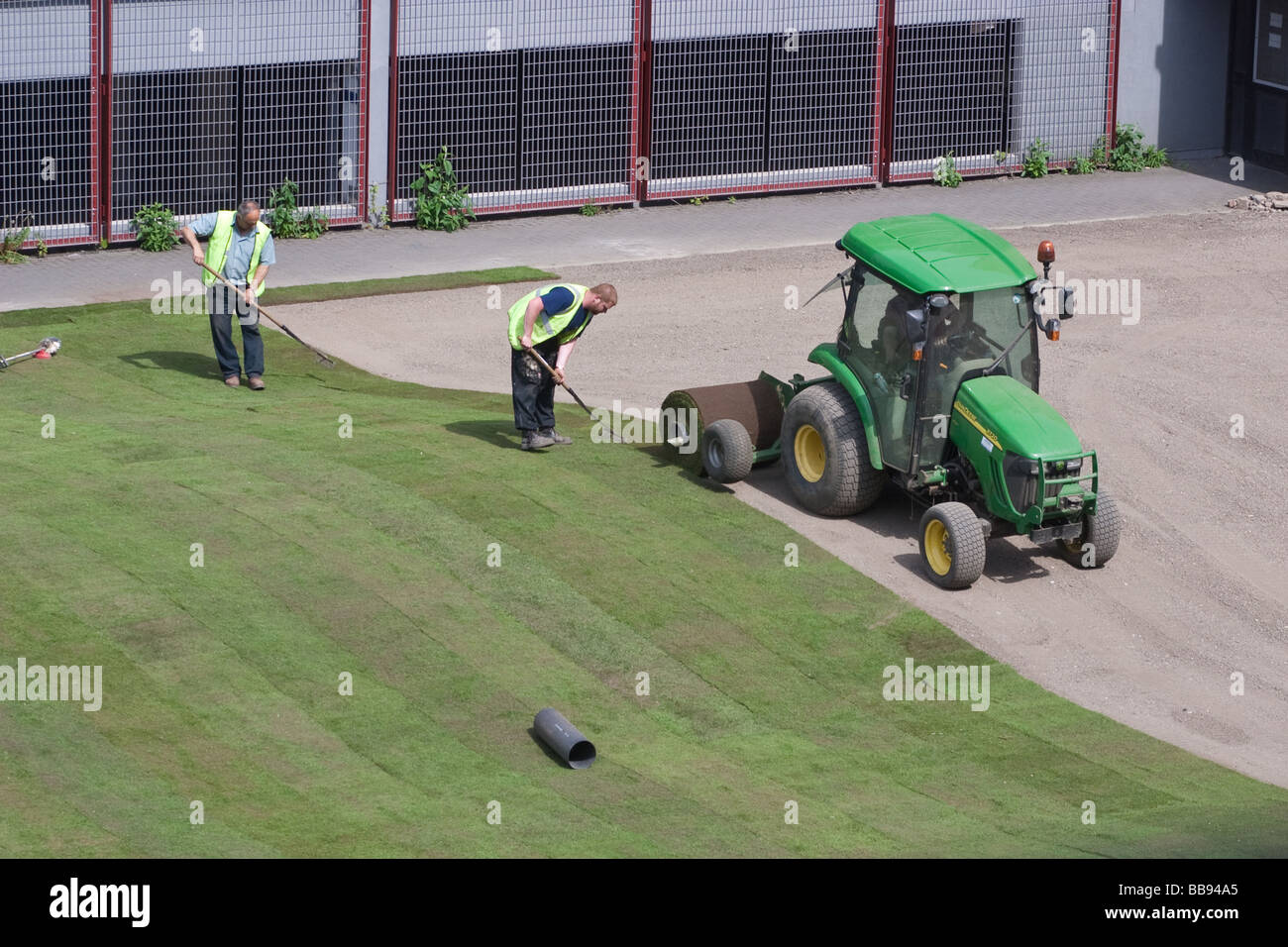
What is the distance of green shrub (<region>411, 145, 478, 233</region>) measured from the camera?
26.3 meters

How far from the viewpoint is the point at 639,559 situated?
48.7 feet

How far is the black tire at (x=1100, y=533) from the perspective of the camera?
1512 cm

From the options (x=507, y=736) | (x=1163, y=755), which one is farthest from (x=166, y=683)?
(x=1163, y=755)

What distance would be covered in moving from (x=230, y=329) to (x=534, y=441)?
150 inches

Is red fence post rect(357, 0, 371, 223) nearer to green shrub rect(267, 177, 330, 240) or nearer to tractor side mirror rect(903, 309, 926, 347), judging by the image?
green shrub rect(267, 177, 330, 240)

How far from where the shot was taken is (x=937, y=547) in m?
15.0

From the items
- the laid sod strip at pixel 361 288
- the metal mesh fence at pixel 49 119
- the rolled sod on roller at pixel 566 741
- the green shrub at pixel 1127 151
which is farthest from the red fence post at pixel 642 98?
the rolled sod on roller at pixel 566 741

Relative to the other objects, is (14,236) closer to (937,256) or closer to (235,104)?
(235,104)

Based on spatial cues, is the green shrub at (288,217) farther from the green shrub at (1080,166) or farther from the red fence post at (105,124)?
the green shrub at (1080,166)

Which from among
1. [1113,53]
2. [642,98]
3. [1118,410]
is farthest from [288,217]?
[1113,53]

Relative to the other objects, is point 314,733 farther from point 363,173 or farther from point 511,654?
point 363,173

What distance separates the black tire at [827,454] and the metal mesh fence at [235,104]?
11.6 m

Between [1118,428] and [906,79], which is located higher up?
[906,79]

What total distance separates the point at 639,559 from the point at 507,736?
289 centimetres
